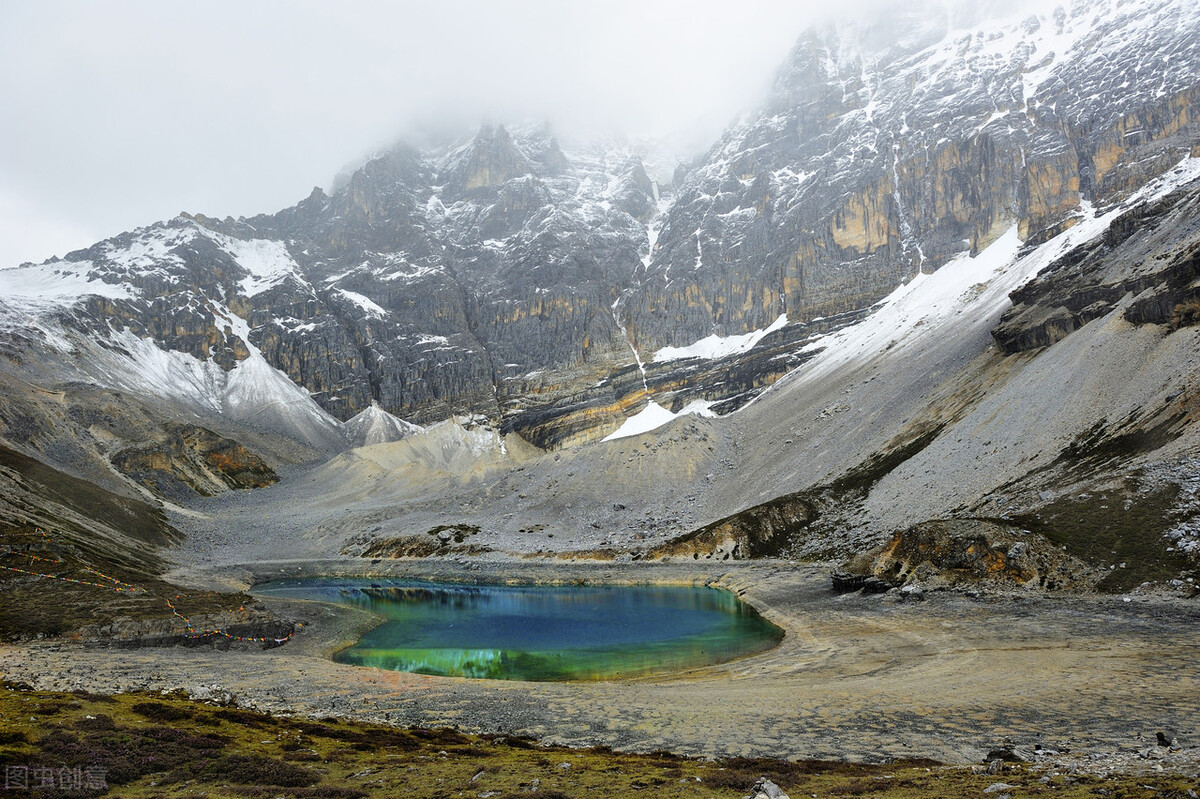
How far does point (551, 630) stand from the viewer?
55.8m

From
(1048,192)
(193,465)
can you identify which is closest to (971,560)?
(1048,192)

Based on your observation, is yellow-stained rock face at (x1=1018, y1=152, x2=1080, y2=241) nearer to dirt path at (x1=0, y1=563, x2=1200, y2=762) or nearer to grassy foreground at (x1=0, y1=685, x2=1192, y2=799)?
dirt path at (x1=0, y1=563, x2=1200, y2=762)

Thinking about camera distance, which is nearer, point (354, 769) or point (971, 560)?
point (354, 769)

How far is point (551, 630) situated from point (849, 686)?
32.0 meters

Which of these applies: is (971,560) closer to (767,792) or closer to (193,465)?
(767,792)

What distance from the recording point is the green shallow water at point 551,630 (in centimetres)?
4225

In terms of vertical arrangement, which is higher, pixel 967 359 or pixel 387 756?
pixel 967 359

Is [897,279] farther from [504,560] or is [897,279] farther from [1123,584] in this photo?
[1123,584]

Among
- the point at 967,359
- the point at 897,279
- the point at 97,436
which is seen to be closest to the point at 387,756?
the point at 967,359

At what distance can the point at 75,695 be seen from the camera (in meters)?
22.5

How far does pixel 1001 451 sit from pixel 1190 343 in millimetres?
18687

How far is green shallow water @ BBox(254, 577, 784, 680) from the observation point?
139ft

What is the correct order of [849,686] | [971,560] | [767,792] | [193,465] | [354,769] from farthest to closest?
[193,465], [971,560], [849,686], [354,769], [767,792]

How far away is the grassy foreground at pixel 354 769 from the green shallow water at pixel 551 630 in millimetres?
20595
